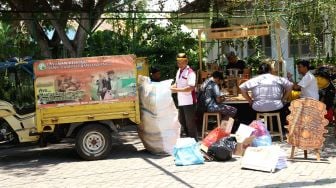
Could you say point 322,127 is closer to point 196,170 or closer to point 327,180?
point 327,180

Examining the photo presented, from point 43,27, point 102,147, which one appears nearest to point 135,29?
point 43,27

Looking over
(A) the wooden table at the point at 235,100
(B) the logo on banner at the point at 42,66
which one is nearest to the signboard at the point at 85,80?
(B) the logo on banner at the point at 42,66

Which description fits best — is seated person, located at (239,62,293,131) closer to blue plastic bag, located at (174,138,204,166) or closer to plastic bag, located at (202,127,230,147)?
plastic bag, located at (202,127,230,147)

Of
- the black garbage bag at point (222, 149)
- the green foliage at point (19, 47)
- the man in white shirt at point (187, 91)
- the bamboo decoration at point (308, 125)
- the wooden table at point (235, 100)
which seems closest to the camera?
the bamboo decoration at point (308, 125)

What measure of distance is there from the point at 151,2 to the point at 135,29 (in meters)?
1.03

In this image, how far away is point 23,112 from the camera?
855 centimetres

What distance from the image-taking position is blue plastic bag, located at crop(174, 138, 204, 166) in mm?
7934

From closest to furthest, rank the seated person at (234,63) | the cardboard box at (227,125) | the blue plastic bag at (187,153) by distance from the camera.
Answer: the blue plastic bag at (187,153) < the cardboard box at (227,125) < the seated person at (234,63)

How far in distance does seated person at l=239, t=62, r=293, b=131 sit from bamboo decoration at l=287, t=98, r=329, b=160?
5.18 ft

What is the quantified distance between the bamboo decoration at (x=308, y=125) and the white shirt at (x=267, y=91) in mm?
1575

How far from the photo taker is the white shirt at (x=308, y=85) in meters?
9.62

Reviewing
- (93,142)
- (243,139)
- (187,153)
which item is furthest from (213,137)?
(93,142)

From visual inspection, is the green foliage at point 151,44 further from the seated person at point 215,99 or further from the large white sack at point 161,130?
the large white sack at point 161,130

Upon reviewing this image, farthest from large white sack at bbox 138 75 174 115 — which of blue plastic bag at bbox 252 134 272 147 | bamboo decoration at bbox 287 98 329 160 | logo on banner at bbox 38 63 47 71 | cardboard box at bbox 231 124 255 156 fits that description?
bamboo decoration at bbox 287 98 329 160
